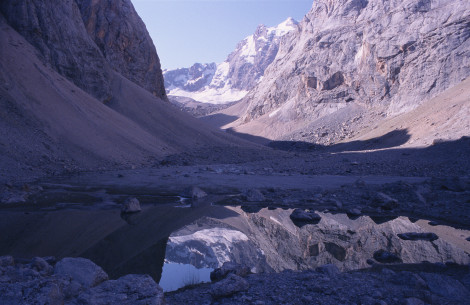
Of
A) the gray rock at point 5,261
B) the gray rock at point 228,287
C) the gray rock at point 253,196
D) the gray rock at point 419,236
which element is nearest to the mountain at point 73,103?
the gray rock at point 253,196

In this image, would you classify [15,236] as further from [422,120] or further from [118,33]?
[118,33]

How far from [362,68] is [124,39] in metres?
35.1

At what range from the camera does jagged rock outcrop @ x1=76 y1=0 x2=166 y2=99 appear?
1710 inches

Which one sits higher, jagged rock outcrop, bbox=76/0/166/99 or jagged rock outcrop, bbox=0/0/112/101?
jagged rock outcrop, bbox=76/0/166/99

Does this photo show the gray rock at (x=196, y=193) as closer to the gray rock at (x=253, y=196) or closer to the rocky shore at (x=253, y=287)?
the gray rock at (x=253, y=196)

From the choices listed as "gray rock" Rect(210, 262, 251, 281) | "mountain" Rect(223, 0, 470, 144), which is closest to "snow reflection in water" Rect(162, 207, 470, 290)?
"gray rock" Rect(210, 262, 251, 281)

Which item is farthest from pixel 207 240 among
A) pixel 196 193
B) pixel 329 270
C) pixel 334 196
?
pixel 334 196

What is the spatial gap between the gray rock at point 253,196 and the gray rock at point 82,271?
835cm

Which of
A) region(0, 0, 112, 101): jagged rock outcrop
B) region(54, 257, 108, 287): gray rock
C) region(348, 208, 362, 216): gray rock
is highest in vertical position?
region(0, 0, 112, 101): jagged rock outcrop

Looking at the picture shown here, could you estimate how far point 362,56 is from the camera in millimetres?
54562

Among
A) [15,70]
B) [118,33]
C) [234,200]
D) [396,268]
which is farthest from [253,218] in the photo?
[118,33]

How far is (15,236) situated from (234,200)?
7.04 metres

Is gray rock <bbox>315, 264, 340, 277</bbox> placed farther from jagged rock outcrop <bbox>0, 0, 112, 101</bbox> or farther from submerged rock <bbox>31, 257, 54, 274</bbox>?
jagged rock outcrop <bbox>0, 0, 112, 101</bbox>

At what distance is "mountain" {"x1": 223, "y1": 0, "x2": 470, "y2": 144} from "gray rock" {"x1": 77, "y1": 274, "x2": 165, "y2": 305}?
4410 cm
